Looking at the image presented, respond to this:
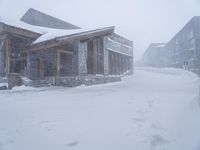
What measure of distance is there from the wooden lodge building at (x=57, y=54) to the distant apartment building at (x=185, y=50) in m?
15.1

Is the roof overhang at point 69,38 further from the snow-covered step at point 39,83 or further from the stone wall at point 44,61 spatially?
the snow-covered step at point 39,83

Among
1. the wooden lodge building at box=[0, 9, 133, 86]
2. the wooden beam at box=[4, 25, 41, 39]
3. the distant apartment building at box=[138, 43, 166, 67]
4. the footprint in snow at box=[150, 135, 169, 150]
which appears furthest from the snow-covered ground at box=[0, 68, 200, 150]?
the distant apartment building at box=[138, 43, 166, 67]

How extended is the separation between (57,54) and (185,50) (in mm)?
25495

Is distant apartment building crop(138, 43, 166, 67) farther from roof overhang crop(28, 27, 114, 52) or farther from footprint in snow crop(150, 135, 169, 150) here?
footprint in snow crop(150, 135, 169, 150)

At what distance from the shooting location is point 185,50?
30.3 metres

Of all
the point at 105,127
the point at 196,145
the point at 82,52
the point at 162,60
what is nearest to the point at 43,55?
the point at 82,52

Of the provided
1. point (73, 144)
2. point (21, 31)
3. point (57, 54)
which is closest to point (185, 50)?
point (57, 54)

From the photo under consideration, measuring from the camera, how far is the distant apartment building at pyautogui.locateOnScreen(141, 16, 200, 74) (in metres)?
26.3

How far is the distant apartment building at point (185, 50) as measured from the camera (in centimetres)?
2628

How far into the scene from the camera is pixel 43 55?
13.5 metres

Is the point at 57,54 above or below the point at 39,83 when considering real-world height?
above

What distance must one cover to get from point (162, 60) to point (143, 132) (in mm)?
42558

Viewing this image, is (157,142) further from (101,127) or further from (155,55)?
(155,55)

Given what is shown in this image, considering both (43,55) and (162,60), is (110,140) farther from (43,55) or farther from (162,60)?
(162,60)
